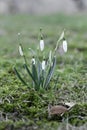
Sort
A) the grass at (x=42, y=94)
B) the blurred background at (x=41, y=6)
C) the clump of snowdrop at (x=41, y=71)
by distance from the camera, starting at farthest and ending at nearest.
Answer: the blurred background at (x=41, y=6) → the clump of snowdrop at (x=41, y=71) → the grass at (x=42, y=94)

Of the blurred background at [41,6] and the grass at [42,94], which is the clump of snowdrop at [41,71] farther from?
the blurred background at [41,6]

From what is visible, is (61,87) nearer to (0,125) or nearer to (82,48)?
(0,125)

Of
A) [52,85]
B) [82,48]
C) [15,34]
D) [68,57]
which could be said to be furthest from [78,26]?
[52,85]

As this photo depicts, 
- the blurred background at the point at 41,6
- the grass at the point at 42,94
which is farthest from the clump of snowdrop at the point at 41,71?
the blurred background at the point at 41,6

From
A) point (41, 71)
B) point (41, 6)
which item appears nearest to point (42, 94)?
point (41, 71)

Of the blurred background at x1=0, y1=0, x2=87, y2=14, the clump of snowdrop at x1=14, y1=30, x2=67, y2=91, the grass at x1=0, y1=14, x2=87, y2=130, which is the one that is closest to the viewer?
the grass at x1=0, y1=14, x2=87, y2=130

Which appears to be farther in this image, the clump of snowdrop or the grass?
the clump of snowdrop

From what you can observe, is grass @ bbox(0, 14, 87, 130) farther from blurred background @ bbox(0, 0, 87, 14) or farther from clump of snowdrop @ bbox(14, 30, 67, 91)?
blurred background @ bbox(0, 0, 87, 14)

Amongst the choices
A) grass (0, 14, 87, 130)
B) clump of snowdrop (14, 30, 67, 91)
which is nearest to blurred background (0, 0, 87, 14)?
grass (0, 14, 87, 130)
